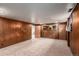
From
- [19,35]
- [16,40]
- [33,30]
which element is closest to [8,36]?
[16,40]

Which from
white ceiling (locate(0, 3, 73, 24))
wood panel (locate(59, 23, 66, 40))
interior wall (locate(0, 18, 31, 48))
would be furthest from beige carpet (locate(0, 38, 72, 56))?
wood panel (locate(59, 23, 66, 40))

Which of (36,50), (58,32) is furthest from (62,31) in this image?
(36,50)

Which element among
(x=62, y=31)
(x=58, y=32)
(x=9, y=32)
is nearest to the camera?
(x=9, y=32)

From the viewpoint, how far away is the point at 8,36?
279 inches

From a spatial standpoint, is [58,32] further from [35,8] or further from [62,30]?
[35,8]

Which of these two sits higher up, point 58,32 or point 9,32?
point 9,32

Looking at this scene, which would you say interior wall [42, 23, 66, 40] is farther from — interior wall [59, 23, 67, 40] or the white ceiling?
the white ceiling

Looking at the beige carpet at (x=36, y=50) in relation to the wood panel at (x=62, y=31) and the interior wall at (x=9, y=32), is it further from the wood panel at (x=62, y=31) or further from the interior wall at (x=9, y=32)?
the wood panel at (x=62, y=31)

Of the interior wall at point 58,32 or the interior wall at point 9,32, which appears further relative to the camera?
the interior wall at point 58,32

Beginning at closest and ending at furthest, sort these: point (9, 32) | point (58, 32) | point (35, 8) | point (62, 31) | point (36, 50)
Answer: point (35, 8)
point (36, 50)
point (9, 32)
point (62, 31)
point (58, 32)

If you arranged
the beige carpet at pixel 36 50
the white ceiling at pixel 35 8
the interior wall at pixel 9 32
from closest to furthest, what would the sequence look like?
the white ceiling at pixel 35 8
the beige carpet at pixel 36 50
the interior wall at pixel 9 32

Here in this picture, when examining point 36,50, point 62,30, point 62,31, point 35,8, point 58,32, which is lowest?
point 36,50

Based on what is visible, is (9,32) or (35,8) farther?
(9,32)

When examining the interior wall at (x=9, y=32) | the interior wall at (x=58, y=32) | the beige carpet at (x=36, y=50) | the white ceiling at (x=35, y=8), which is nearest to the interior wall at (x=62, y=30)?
the interior wall at (x=58, y=32)
